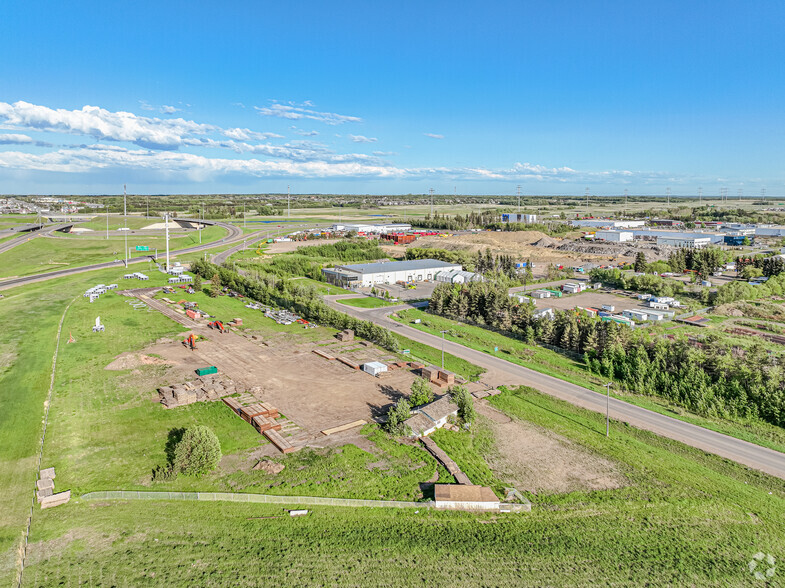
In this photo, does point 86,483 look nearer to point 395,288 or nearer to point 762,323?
point 395,288

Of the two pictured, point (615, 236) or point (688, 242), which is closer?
point (688, 242)

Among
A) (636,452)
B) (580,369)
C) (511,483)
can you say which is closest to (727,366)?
(580,369)

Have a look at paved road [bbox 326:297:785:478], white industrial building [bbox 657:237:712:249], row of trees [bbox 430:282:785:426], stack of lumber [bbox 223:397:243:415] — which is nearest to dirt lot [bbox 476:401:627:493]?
paved road [bbox 326:297:785:478]

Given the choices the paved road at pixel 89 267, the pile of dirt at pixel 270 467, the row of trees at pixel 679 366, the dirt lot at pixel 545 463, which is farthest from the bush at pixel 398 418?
the paved road at pixel 89 267

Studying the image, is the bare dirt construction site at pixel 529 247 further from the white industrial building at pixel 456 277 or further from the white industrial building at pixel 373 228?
the white industrial building at pixel 373 228

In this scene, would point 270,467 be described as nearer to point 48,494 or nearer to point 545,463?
point 48,494

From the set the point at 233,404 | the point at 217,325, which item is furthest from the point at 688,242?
the point at 233,404
